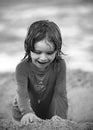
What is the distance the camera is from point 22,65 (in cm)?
212

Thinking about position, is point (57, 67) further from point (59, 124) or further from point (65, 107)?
point (59, 124)

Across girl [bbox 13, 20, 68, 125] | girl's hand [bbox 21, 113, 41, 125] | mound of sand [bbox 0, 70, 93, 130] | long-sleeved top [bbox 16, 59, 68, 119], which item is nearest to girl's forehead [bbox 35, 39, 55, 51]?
girl [bbox 13, 20, 68, 125]

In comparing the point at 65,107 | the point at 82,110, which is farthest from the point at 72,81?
the point at 65,107

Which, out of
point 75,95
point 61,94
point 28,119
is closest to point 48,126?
point 28,119

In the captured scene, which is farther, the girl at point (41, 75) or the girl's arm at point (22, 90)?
the girl's arm at point (22, 90)

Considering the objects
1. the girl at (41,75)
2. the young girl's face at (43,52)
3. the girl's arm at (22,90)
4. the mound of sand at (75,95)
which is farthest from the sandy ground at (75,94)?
the young girl's face at (43,52)

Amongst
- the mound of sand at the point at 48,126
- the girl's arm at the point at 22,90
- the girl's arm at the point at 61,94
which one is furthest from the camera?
the girl's arm at the point at 61,94

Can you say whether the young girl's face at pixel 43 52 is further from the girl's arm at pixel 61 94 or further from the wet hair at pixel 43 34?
the girl's arm at pixel 61 94

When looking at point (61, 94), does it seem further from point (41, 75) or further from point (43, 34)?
point (43, 34)

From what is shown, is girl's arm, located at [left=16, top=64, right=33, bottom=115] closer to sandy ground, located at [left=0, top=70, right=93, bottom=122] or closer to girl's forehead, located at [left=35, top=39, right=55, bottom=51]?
girl's forehead, located at [left=35, top=39, right=55, bottom=51]

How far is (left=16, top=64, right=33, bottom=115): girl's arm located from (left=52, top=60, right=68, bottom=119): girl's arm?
0.69 ft

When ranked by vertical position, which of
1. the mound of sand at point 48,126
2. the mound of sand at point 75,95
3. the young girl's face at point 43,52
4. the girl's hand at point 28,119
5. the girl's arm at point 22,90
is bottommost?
the mound of sand at point 75,95

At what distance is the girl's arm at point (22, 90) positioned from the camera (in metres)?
2.07

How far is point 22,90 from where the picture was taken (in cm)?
207
